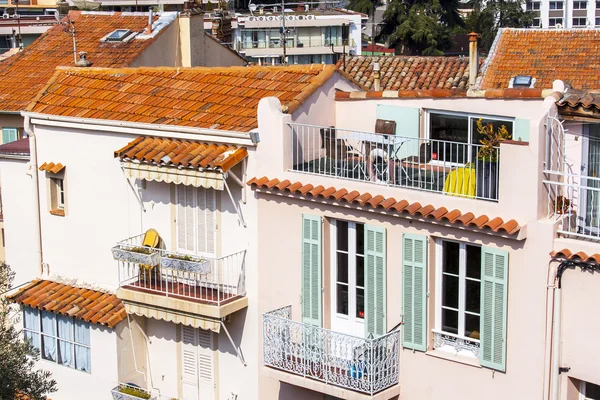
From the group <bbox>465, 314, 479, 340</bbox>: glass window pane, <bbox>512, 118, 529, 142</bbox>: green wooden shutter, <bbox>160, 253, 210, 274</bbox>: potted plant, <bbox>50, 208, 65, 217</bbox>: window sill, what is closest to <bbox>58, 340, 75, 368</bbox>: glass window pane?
<bbox>50, 208, 65, 217</bbox>: window sill

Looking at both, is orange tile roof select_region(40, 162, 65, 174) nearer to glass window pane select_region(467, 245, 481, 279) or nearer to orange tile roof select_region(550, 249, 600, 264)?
glass window pane select_region(467, 245, 481, 279)

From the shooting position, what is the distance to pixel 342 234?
62.1 feet

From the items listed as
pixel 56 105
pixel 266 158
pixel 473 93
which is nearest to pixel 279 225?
pixel 266 158

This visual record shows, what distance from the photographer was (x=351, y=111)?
21172mm

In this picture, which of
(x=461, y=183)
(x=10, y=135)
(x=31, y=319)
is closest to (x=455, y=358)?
(x=461, y=183)

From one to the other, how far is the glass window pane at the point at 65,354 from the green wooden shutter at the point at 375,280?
23.7ft

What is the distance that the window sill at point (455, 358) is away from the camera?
17.2 m

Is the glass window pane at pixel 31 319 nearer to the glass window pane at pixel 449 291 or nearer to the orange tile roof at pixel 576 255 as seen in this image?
the glass window pane at pixel 449 291

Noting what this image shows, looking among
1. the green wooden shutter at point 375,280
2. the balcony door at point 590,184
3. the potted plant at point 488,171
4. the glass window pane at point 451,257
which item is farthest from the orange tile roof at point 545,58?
the potted plant at point 488,171

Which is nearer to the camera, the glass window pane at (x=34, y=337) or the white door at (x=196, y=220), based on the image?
the white door at (x=196, y=220)

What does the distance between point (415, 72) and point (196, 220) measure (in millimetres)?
17160

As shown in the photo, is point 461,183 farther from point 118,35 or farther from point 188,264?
point 118,35

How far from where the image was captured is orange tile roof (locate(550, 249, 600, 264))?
1559 cm

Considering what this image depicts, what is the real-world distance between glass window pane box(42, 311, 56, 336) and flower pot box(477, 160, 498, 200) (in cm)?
990
